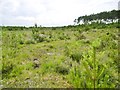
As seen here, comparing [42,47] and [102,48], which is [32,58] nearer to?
[42,47]

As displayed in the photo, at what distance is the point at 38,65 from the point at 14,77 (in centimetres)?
231

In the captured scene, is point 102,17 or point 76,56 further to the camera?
point 102,17

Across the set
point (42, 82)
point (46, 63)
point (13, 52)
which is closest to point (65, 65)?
point (46, 63)

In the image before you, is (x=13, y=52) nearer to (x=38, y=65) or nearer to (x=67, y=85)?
(x=38, y=65)

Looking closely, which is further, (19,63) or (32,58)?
(32,58)

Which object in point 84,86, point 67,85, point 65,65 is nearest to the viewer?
point 84,86

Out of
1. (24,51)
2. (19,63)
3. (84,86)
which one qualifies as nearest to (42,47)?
(24,51)

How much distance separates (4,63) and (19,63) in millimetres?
1096

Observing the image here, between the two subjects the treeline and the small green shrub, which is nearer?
the small green shrub

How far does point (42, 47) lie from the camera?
21.5 m

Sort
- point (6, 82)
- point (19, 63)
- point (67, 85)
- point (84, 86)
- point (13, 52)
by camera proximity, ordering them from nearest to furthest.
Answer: point (84, 86), point (67, 85), point (6, 82), point (19, 63), point (13, 52)

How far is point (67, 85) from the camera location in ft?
40.1

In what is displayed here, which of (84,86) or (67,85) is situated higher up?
(84,86)

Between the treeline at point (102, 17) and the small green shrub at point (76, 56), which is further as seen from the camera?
the treeline at point (102, 17)
